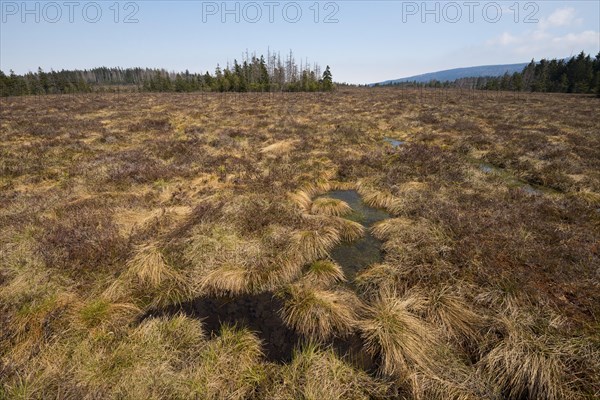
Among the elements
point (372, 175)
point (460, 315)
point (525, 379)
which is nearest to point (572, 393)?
point (525, 379)

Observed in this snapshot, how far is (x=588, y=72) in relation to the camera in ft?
228

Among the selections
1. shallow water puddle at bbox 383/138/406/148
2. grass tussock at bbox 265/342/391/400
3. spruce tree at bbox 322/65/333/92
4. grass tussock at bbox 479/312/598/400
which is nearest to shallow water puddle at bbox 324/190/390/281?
grass tussock at bbox 265/342/391/400

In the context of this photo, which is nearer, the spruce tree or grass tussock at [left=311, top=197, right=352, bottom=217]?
grass tussock at [left=311, top=197, right=352, bottom=217]

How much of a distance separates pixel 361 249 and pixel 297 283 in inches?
89.5

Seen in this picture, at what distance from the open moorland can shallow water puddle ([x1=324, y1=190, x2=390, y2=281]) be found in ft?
0.18

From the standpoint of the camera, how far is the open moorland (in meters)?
3.87

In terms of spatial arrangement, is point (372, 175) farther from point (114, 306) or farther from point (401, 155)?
point (114, 306)

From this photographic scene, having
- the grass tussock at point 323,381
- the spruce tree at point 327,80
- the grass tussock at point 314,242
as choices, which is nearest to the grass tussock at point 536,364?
the grass tussock at point 323,381

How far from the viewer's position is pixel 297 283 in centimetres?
581

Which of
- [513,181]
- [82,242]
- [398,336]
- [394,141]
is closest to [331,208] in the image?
[398,336]

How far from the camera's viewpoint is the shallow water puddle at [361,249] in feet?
21.5

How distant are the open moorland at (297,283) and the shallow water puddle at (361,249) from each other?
5 cm

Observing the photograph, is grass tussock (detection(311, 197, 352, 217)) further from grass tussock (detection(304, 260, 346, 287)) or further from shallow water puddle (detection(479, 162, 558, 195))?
shallow water puddle (detection(479, 162, 558, 195))

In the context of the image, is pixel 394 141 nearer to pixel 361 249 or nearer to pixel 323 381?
pixel 361 249
